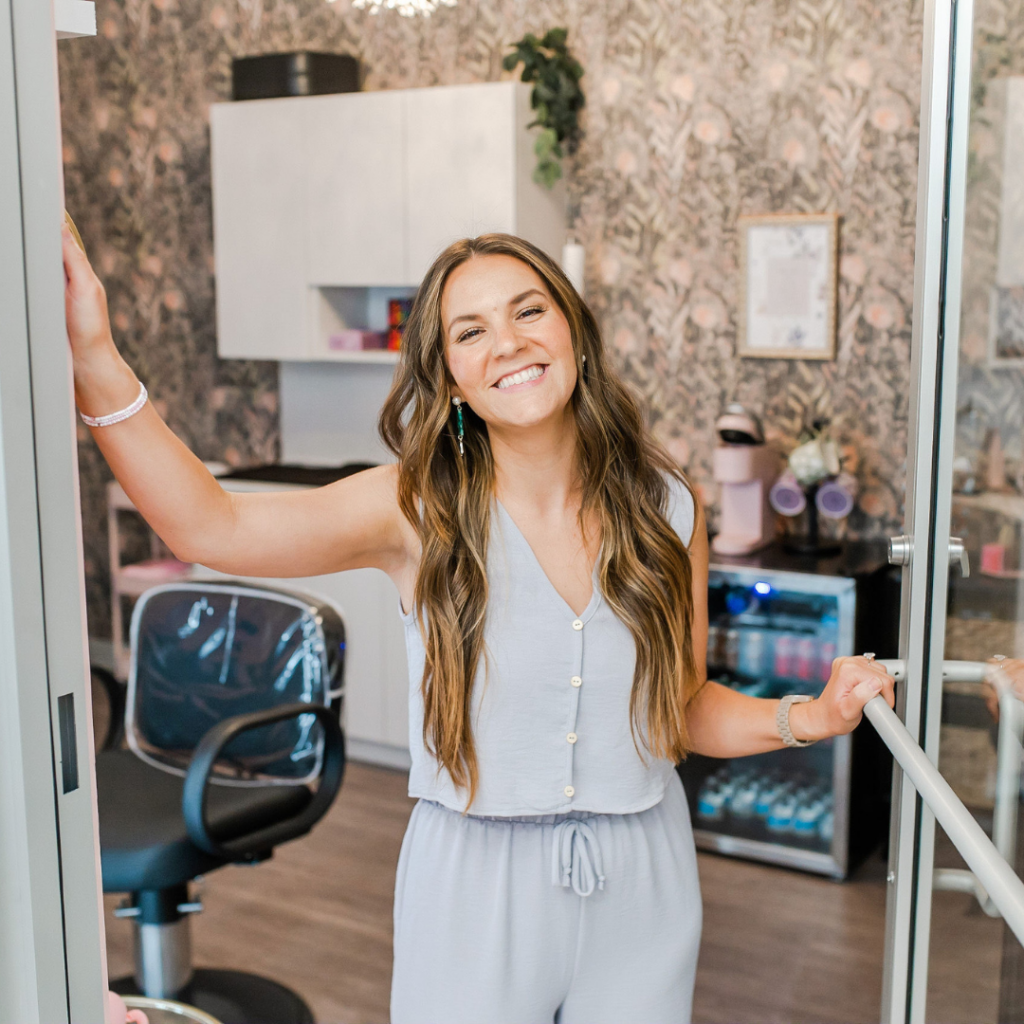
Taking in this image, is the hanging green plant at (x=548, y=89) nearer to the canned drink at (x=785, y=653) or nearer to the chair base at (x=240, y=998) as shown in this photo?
the canned drink at (x=785, y=653)

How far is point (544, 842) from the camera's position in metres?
1.52

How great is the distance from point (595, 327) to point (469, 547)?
34cm

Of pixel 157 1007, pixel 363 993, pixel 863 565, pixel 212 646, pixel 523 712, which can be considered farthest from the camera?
pixel 863 565

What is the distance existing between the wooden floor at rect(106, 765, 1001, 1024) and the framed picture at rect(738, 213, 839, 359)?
1.55 metres

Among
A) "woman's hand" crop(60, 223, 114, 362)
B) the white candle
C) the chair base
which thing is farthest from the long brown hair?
the white candle

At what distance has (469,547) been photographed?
1.52 metres

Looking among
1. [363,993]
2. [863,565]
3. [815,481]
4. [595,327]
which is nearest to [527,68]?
[815,481]

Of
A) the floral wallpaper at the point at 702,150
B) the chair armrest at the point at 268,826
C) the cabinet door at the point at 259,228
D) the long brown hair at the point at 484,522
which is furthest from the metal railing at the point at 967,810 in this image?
the cabinet door at the point at 259,228

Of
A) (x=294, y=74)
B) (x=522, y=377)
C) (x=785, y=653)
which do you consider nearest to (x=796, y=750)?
(x=785, y=653)

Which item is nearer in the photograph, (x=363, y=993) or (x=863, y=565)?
(x=363, y=993)

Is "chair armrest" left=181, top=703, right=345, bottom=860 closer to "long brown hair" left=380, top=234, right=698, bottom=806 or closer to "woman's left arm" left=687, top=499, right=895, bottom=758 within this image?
"long brown hair" left=380, top=234, right=698, bottom=806

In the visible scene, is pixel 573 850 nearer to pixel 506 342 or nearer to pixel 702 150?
pixel 506 342

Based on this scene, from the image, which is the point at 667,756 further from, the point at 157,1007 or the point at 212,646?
the point at 212,646

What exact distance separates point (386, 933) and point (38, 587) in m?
2.36
